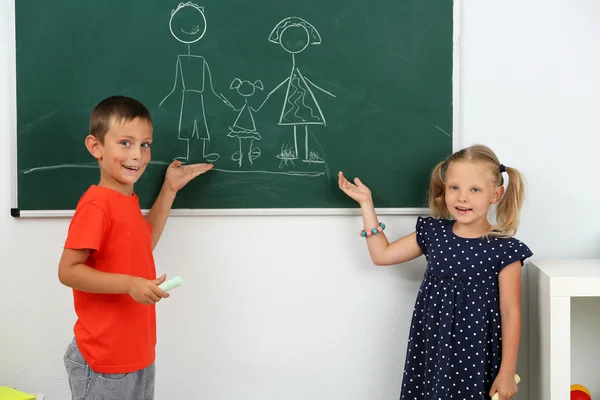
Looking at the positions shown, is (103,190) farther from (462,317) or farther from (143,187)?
(462,317)

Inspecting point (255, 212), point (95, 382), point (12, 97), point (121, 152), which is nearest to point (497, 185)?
point (255, 212)

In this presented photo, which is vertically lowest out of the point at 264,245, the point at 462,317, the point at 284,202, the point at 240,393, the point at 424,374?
the point at 240,393

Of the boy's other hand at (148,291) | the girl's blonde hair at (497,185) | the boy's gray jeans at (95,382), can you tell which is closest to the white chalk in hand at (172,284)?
the boy's other hand at (148,291)

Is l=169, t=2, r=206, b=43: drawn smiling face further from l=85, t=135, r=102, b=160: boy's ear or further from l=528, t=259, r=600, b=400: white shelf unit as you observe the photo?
l=528, t=259, r=600, b=400: white shelf unit

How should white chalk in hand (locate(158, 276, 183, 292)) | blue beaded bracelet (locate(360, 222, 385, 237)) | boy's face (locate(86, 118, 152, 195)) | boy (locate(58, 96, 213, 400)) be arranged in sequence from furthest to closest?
blue beaded bracelet (locate(360, 222, 385, 237)) < boy's face (locate(86, 118, 152, 195)) < boy (locate(58, 96, 213, 400)) < white chalk in hand (locate(158, 276, 183, 292))

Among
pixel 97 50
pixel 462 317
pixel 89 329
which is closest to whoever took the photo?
pixel 89 329

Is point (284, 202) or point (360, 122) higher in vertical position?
point (360, 122)

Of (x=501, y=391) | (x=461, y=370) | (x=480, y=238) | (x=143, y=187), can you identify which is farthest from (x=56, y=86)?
(x=501, y=391)

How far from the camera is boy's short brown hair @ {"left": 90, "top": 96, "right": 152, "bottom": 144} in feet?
5.87

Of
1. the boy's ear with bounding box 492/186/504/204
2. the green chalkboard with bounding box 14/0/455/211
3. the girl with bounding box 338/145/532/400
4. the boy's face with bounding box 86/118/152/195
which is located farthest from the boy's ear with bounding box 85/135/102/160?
the boy's ear with bounding box 492/186/504/204

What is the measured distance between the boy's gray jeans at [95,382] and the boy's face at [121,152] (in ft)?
1.67

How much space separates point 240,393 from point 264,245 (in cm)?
55

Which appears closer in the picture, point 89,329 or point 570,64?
point 89,329

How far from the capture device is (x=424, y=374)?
1961mm
